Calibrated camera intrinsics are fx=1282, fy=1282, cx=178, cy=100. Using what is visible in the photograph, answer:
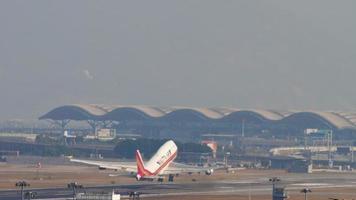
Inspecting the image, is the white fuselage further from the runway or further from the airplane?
the runway

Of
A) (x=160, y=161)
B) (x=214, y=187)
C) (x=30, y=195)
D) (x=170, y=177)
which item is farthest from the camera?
(x=170, y=177)

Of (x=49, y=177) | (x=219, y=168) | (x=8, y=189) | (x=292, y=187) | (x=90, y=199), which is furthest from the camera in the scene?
(x=219, y=168)

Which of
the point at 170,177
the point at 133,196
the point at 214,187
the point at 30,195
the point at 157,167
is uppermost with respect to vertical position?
the point at 157,167

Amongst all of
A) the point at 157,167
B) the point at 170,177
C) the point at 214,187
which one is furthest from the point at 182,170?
the point at 214,187

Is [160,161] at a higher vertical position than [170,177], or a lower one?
higher

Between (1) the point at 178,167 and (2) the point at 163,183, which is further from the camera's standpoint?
(1) the point at 178,167

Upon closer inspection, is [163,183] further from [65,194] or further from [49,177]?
[65,194]

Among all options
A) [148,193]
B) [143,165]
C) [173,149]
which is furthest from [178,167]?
[148,193]

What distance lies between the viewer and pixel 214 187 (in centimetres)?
14875

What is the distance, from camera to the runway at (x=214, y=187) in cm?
13212

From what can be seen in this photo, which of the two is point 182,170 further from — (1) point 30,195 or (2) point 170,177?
(1) point 30,195

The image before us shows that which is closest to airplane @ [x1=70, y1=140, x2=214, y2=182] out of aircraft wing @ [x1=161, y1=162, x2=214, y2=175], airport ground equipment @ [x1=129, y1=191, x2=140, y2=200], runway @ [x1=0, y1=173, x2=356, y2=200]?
aircraft wing @ [x1=161, y1=162, x2=214, y2=175]

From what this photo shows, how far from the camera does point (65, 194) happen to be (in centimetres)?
12788

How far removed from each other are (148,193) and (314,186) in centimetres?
2696
